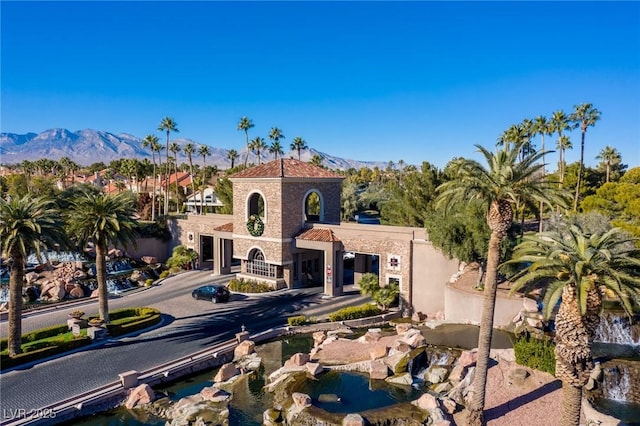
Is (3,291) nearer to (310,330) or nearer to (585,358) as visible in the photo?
(310,330)

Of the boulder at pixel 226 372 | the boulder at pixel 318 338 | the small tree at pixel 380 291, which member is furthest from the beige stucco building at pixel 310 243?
the boulder at pixel 226 372

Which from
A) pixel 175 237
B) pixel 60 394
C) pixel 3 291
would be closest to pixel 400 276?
pixel 60 394

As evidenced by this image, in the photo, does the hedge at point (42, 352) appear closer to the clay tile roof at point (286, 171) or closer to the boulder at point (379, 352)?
the boulder at point (379, 352)

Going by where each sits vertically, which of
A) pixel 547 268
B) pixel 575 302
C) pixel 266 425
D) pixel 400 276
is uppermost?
pixel 547 268

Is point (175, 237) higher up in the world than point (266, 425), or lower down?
higher up

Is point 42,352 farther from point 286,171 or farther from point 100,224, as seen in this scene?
point 286,171

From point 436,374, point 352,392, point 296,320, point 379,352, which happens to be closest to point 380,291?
point 296,320
